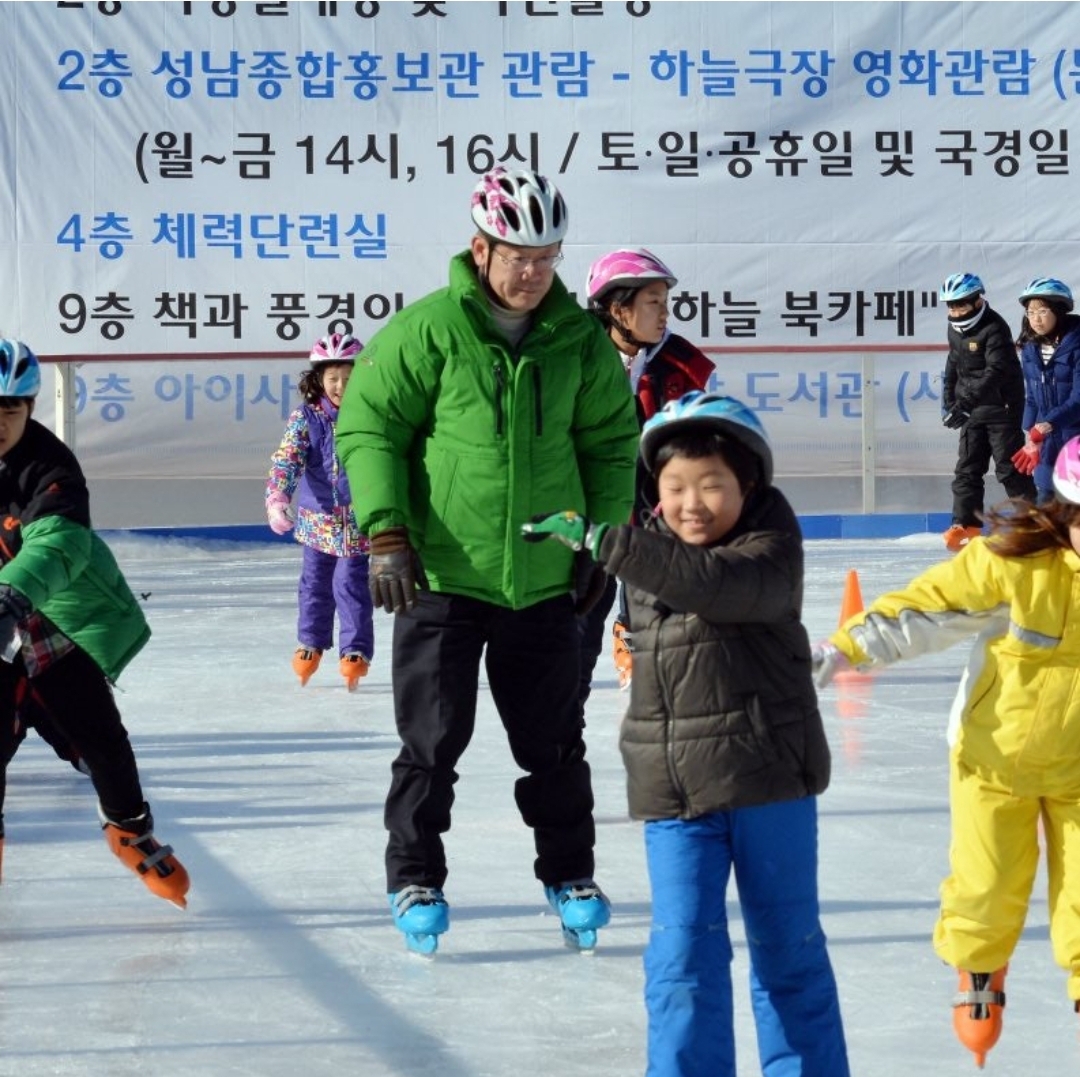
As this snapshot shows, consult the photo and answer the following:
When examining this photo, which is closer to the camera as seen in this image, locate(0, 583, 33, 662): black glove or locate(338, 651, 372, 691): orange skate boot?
locate(0, 583, 33, 662): black glove

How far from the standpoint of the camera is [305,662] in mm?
7723

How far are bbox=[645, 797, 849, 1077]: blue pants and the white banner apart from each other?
10997 mm

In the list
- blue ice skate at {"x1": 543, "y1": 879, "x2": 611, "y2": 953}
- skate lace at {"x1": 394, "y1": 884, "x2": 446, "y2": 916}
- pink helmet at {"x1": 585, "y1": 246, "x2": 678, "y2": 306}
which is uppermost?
pink helmet at {"x1": 585, "y1": 246, "x2": 678, "y2": 306}

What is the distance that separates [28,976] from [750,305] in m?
10.9

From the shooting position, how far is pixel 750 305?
1431 cm

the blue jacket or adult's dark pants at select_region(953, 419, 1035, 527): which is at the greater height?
the blue jacket

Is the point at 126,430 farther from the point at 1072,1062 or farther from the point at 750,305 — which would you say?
the point at 1072,1062

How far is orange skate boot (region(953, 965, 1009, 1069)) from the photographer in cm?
333

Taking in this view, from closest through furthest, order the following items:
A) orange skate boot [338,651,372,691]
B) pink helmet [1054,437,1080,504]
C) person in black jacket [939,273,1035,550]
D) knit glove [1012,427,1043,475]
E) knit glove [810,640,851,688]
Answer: knit glove [810,640,851,688] → pink helmet [1054,437,1080,504] → orange skate boot [338,651,372,691] → knit glove [1012,427,1043,475] → person in black jacket [939,273,1035,550]

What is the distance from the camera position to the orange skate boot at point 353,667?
7.57 meters

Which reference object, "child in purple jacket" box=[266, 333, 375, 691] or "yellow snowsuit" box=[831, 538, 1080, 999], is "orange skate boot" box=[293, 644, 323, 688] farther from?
"yellow snowsuit" box=[831, 538, 1080, 999]

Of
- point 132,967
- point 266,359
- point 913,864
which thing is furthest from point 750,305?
point 132,967

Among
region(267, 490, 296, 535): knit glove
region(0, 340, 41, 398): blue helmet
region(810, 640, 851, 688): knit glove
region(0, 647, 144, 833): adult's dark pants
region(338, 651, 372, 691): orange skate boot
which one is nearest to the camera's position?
region(810, 640, 851, 688): knit glove

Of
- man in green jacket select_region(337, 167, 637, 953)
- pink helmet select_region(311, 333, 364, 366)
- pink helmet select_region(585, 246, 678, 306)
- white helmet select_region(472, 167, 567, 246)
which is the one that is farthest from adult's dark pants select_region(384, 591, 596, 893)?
pink helmet select_region(311, 333, 364, 366)
